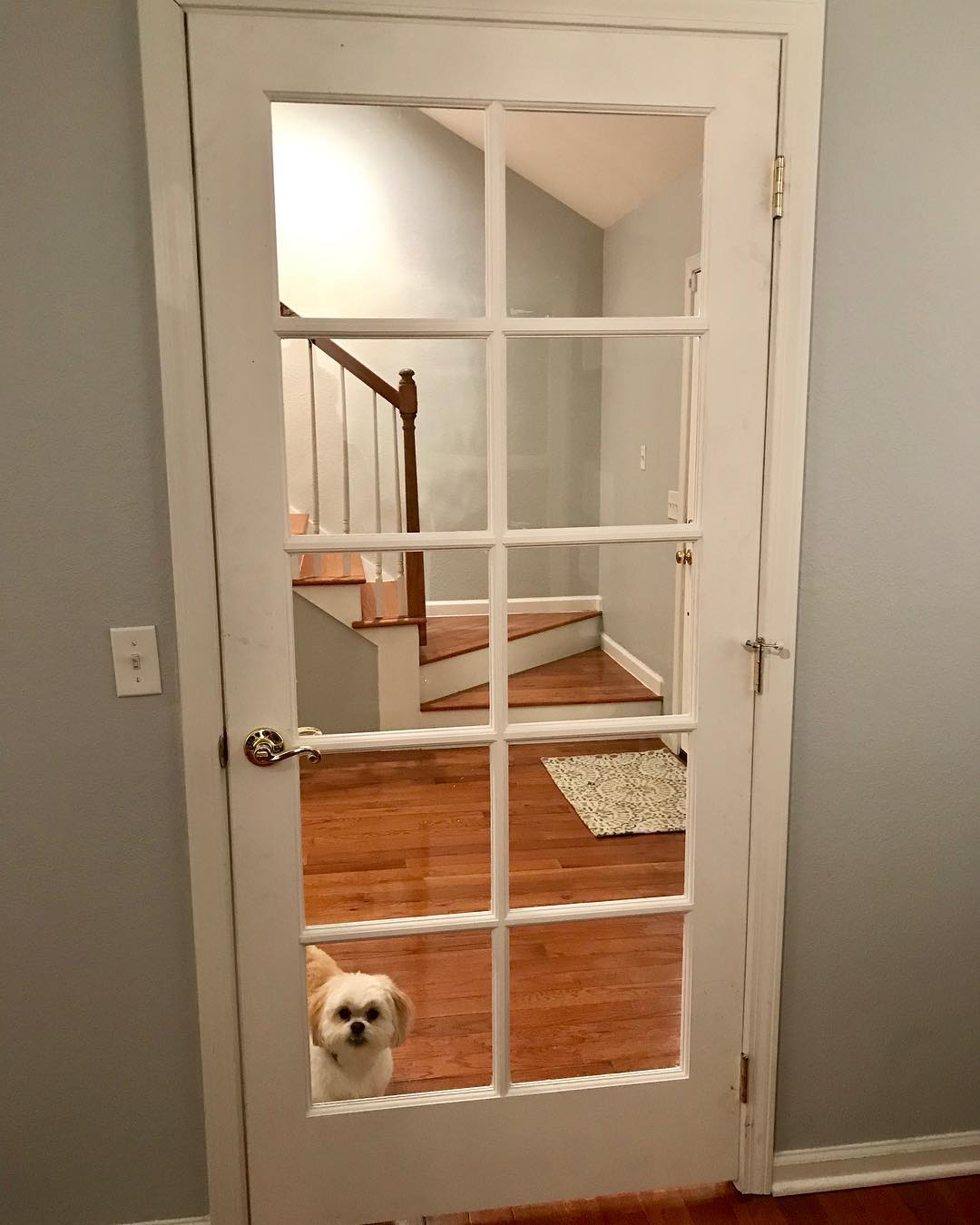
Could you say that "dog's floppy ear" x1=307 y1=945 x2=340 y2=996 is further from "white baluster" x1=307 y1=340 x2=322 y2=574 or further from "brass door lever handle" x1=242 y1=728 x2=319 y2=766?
"white baluster" x1=307 y1=340 x2=322 y2=574

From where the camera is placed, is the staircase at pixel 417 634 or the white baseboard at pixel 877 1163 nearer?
the staircase at pixel 417 634

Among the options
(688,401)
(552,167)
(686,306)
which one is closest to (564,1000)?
(688,401)

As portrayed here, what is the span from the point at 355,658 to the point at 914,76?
4.38 ft

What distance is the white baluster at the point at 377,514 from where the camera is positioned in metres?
1.65

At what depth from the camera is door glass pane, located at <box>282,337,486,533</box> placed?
1.65 meters

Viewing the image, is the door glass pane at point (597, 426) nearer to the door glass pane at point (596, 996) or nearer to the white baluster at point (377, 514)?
the white baluster at point (377, 514)

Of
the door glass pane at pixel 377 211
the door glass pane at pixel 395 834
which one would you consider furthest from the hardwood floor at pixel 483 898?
the door glass pane at pixel 377 211

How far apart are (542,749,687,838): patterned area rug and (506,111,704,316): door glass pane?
774 millimetres

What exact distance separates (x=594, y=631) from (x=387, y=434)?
1.59 ft

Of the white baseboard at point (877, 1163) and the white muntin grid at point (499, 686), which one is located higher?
the white muntin grid at point (499, 686)

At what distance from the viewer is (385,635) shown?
173 cm

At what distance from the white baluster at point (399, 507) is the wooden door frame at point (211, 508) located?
30cm

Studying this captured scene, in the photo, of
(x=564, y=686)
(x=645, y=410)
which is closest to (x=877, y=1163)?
(x=564, y=686)

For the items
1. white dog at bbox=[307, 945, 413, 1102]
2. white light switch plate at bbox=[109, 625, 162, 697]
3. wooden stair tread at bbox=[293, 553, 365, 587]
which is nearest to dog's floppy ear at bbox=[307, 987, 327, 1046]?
white dog at bbox=[307, 945, 413, 1102]
